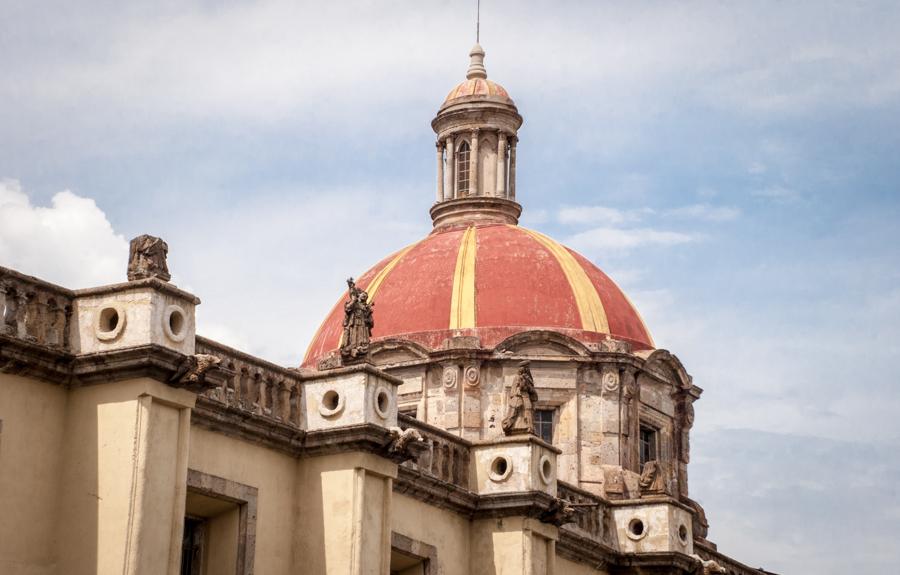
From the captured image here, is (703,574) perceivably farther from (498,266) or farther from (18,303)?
(18,303)

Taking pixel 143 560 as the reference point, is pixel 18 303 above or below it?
above

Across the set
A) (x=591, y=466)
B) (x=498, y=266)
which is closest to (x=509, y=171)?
(x=498, y=266)

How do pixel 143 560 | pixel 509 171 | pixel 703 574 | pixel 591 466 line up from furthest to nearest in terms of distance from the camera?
pixel 509 171, pixel 591 466, pixel 703 574, pixel 143 560

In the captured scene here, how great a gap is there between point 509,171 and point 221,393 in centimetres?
2181

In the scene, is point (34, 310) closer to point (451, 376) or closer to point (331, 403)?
point (331, 403)

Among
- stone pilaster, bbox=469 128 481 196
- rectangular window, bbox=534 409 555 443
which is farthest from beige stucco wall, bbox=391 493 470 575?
stone pilaster, bbox=469 128 481 196

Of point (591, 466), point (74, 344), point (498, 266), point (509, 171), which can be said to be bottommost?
point (74, 344)

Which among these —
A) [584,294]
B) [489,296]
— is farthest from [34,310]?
[584,294]

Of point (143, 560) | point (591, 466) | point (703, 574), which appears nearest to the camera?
point (143, 560)

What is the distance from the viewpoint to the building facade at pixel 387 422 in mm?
22812

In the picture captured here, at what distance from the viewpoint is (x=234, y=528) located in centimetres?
2580

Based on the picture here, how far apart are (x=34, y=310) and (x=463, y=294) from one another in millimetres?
19783

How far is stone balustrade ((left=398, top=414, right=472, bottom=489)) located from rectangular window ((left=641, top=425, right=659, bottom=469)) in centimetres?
1231

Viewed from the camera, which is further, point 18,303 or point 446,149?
point 446,149
